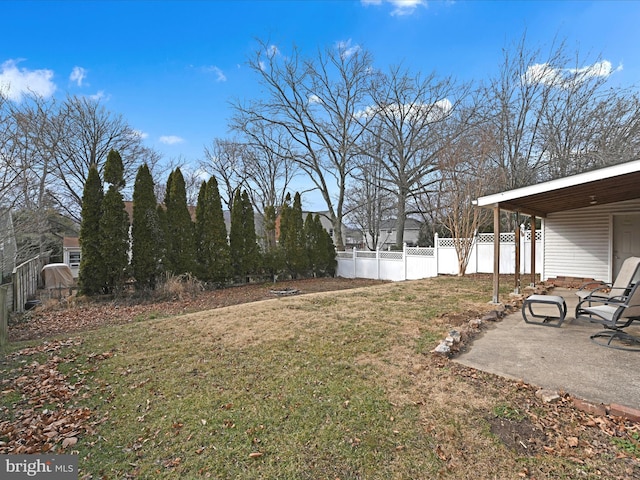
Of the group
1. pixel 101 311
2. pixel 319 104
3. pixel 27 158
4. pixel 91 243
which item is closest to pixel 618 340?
pixel 101 311

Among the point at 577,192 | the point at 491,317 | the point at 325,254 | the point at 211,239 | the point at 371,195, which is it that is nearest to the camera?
the point at 491,317

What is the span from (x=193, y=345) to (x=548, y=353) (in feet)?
14.6

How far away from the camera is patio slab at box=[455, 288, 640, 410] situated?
2.79m

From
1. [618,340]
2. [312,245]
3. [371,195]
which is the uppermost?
[371,195]

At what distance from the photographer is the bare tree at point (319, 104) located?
18.3 m

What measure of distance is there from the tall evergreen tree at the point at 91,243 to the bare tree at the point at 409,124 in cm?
1393

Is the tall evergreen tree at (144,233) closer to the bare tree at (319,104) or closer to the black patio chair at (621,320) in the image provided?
the bare tree at (319,104)

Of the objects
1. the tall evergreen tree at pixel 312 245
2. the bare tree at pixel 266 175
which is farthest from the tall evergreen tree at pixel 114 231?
the bare tree at pixel 266 175

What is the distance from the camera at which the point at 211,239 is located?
511 inches

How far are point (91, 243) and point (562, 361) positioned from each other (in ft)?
39.0

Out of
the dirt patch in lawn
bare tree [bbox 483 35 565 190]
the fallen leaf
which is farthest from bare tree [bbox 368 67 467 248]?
Answer: the fallen leaf

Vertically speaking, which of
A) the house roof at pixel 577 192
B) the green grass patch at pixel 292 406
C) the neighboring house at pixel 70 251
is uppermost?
the house roof at pixel 577 192

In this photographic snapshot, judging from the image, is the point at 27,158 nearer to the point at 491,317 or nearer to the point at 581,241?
the point at 491,317

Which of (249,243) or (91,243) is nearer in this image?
(91,243)
